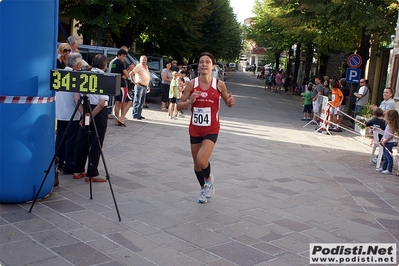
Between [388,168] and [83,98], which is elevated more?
[83,98]

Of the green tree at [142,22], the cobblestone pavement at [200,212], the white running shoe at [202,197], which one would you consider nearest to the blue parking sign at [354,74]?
the cobblestone pavement at [200,212]

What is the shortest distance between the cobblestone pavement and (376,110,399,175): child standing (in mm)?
320

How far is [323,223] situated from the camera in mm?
6082

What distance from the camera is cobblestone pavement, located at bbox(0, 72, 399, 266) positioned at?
4.71 m

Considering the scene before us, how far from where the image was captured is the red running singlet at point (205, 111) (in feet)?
20.5

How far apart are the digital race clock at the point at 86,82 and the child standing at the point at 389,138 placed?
21.3 ft

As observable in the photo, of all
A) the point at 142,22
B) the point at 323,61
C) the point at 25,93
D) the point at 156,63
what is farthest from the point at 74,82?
the point at 323,61

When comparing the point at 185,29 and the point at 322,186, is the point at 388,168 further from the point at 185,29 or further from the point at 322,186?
the point at 185,29

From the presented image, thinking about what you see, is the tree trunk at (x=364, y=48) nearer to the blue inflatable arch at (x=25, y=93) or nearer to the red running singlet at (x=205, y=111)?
the red running singlet at (x=205, y=111)

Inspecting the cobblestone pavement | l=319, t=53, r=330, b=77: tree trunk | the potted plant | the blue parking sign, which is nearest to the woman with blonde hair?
the cobblestone pavement

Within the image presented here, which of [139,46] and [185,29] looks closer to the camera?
[185,29]

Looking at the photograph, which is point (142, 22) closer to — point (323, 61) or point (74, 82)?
point (323, 61)

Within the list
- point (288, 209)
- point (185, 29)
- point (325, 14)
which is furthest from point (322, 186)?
point (185, 29)

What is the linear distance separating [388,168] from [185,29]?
18168 millimetres
